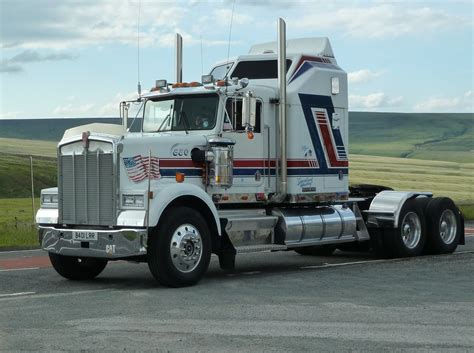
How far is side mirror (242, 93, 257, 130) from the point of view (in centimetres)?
1437

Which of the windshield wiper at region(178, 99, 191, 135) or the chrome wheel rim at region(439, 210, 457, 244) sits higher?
the windshield wiper at region(178, 99, 191, 135)

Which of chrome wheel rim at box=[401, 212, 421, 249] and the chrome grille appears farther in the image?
chrome wheel rim at box=[401, 212, 421, 249]

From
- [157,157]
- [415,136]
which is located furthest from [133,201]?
[415,136]

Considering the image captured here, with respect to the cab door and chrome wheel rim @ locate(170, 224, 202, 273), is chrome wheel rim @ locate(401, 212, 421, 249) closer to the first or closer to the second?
the cab door

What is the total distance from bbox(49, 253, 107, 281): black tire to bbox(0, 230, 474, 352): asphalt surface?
22 cm

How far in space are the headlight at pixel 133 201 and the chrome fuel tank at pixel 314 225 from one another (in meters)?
3.23

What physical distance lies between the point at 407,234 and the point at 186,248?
20.9 feet

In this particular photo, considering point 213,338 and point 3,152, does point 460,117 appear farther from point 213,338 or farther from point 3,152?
point 213,338

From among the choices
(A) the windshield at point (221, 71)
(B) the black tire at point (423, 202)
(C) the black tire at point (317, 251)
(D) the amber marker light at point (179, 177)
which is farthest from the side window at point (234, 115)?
(B) the black tire at point (423, 202)

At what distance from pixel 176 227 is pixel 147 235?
0.49 metres

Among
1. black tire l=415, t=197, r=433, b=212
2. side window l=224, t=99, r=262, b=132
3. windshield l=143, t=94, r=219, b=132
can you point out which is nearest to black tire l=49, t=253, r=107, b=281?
windshield l=143, t=94, r=219, b=132

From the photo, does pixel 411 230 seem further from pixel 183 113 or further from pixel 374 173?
pixel 374 173

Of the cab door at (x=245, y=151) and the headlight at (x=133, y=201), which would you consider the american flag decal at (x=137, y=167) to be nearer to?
the headlight at (x=133, y=201)

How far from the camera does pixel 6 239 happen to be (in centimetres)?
2375
